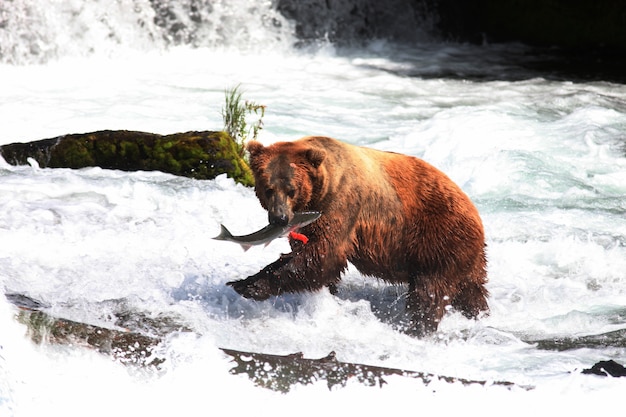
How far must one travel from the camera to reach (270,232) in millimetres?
4297

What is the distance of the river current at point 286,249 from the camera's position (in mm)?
3721

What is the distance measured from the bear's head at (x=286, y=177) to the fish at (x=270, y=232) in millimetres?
32

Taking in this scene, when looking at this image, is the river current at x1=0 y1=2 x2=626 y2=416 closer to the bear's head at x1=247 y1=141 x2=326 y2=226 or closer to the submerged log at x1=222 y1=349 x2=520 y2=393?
the submerged log at x1=222 y1=349 x2=520 y2=393

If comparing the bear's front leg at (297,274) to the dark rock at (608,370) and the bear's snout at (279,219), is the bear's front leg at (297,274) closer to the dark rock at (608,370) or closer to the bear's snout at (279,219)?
the bear's snout at (279,219)

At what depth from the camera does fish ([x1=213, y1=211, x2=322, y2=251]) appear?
427 centimetres

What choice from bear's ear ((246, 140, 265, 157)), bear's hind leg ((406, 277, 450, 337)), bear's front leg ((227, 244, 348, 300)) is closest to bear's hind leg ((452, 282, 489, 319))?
bear's hind leg ((406, 277, 450, 337))

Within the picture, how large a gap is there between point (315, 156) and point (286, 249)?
1.72 metres

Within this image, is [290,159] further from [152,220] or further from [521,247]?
[521,247]

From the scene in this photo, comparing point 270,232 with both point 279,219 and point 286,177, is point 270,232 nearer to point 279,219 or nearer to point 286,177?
point 279,219

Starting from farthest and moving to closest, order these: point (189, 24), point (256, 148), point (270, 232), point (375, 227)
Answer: point (189, 24) < point (375, 227) < point (256, 148) < point (270, 232)

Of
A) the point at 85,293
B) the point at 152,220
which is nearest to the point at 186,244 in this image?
the point at 152,220

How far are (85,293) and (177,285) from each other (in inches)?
20.1

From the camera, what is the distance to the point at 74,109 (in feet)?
36.2

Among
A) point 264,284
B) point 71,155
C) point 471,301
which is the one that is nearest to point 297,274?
point 264,284
